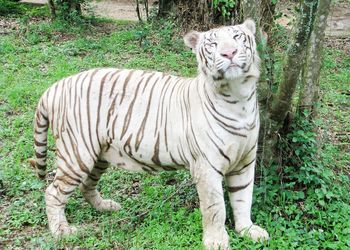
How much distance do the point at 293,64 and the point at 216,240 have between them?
1459mm

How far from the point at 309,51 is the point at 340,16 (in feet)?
24.5

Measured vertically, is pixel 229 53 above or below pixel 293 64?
above

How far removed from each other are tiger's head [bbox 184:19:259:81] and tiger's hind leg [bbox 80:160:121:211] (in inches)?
55.7

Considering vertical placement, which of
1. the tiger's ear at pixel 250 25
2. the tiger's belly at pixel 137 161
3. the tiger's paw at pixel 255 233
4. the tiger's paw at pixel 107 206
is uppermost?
the tiger's ear at pixel 250 25

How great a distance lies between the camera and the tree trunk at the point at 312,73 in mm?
4621

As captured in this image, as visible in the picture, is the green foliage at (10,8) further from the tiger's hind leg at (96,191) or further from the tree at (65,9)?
the tiger's hind leg at (96,191)

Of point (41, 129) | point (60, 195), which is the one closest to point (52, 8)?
point (41, 129)

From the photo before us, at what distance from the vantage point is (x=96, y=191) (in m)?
4.87

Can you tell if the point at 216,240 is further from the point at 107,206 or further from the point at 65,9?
the point at 65,9

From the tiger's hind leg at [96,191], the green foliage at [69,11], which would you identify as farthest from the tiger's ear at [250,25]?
the green foliage at [69,11]

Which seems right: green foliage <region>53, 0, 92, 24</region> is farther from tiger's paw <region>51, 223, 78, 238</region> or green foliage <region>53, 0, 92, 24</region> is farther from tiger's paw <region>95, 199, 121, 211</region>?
tiger's paw <region>51, 223, 78, 238</region>

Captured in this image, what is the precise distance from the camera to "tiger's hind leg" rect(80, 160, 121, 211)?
4805 mm

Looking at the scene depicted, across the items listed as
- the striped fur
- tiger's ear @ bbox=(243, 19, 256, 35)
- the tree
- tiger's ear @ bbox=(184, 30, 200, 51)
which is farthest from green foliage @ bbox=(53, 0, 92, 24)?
tiger's ear @ bbox=(243, 19, 256, 35)

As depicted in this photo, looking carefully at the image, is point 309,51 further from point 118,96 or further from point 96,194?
point 96,194
